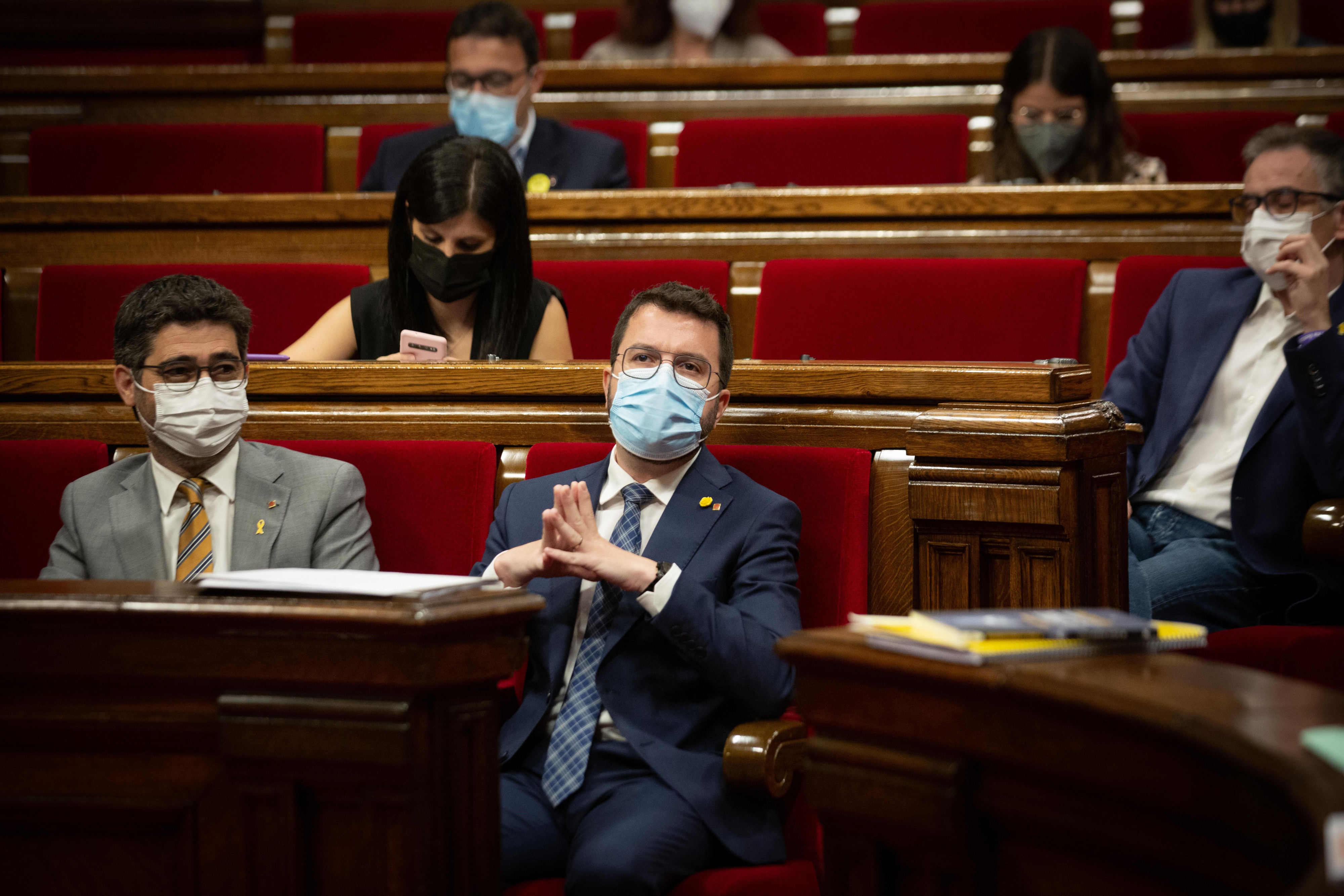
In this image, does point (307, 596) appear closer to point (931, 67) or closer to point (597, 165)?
point (597, 165)

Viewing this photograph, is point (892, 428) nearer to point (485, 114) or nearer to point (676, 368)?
point (676, 368)

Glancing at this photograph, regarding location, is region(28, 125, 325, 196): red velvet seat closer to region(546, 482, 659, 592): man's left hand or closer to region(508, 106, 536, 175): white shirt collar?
region(508, 106, 536, 175): white shirt collar

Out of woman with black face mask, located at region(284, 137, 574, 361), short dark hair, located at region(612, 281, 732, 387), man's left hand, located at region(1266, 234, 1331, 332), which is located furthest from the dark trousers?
man's left hand, located at region(1266, 234, 1331, 332)

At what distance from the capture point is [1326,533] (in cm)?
120

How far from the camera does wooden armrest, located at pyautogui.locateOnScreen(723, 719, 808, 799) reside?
36.6 inches

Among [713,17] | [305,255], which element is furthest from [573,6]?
[305,255]

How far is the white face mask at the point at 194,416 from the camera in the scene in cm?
116

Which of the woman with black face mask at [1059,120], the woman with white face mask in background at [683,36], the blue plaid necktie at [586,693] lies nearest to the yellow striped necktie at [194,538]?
the blue plaid necktie at [586,693]

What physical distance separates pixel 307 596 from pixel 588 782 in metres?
0.32

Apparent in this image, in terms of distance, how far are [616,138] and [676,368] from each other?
1250 mm

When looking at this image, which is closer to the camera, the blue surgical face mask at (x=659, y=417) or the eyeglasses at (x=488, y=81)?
the blue surgical face mask at (x=659, y=417)

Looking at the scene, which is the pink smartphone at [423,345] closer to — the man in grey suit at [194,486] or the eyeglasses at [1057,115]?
the man in grey suit at [194,486]

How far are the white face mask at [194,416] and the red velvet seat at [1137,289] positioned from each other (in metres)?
1.08

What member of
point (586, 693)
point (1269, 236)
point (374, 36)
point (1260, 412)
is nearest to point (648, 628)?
point (586, 693)
